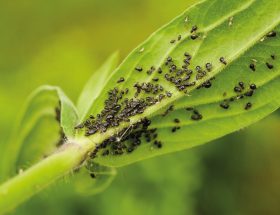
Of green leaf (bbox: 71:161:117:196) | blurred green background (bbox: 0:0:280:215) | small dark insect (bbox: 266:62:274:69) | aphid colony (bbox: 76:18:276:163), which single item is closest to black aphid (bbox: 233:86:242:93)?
aphid colony (bbox: 76:18:276:163)

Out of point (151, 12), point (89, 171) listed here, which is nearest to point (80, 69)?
point (151, 12)

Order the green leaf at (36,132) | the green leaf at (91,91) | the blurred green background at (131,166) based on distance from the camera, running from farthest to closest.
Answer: the blurred green background at (131,166)
the green leaf at (36,132)
the green leaf at (91,91)

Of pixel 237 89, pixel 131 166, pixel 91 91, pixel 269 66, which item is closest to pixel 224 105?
pixel 237 89

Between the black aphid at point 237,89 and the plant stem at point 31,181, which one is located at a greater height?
the black aphid at point 237,89

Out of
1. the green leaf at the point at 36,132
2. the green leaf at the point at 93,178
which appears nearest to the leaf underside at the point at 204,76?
the green leaf at the point at 93,178

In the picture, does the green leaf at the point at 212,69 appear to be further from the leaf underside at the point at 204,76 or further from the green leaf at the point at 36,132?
the green leaf at the point at 36,132

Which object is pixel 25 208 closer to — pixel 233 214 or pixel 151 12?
pixel 233 214

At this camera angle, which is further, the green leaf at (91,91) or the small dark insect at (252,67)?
the green leaf at (91,91)

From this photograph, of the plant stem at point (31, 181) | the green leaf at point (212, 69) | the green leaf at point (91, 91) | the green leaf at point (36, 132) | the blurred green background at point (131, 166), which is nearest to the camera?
the plant stem at point (31, 181)
